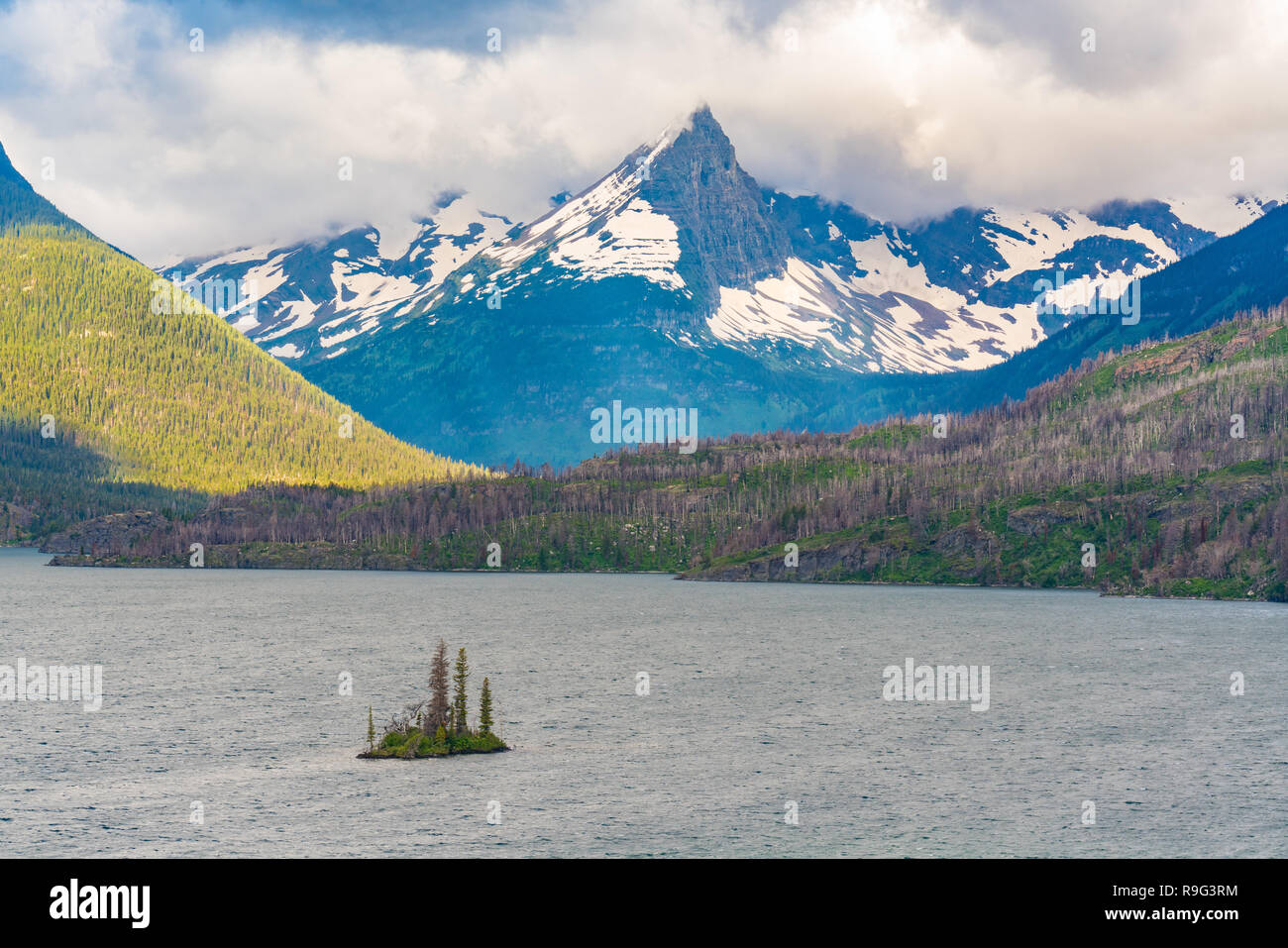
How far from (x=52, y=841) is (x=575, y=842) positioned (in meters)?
28.9

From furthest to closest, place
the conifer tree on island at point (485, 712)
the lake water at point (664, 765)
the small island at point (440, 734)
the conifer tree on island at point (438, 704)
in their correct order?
1. the conifer tree on island at point (485, 712)
2. the small island at point (440, 734)
3. the conifer tree on island at point (438, 704)
4. the lake water at point (664, 765)

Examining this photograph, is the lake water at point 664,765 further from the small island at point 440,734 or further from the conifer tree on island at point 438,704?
Answer: the conifer tree on island at point 438,704

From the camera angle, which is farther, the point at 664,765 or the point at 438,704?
the point at 438,704

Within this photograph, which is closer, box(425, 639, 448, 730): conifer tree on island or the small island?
box(425, 639, 448, 730): conifer tree on island

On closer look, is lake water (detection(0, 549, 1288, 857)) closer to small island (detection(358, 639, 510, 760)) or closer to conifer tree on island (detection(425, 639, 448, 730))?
small island (detection(358, 639, 510, 760))

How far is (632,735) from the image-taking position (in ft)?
365

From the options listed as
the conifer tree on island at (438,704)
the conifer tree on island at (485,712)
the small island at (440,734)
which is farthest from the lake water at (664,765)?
the conifer tree on island at (438,704)

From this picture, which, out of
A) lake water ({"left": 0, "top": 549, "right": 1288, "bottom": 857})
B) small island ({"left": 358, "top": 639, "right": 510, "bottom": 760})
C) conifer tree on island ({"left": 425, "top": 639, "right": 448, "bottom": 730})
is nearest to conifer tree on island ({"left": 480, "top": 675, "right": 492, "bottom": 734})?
small island ({"left": 358, "top": 639, "right": 510, "bottom": 760})

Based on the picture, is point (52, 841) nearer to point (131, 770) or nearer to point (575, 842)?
point (131, 770)

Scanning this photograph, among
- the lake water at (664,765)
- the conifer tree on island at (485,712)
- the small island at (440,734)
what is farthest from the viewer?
the conifer tree on island at (485,712)

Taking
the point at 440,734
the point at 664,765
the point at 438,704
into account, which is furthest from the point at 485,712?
the point at 664,765

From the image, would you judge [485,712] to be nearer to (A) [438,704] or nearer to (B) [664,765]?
(A) [438,704]
